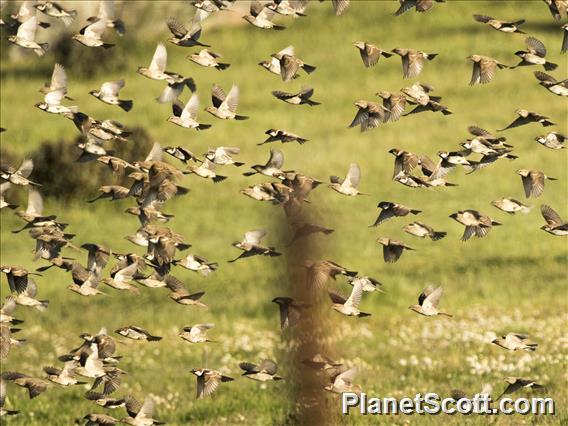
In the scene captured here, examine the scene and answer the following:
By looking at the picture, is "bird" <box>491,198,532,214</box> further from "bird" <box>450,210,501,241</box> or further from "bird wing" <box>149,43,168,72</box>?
"bird wing" <box>149,43,168,72</box>

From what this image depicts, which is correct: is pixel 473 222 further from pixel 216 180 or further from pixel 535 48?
pixel 216 180

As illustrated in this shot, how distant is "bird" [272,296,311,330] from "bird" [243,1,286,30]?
3689 millimetres

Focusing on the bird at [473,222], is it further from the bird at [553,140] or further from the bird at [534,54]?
the bird at [534,54]

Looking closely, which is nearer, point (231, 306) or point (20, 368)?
point (20, 368)

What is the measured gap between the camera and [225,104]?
54.1ft

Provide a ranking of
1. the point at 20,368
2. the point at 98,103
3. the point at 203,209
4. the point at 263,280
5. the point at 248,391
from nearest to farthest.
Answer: the point at 248,391, the point at 20,368, the point at 263,280, the point at 203,209, the point at 98,103

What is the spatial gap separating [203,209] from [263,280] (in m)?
8.04

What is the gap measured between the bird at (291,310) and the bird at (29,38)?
4707 mm

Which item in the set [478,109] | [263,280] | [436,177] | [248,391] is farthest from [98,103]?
[436,177]

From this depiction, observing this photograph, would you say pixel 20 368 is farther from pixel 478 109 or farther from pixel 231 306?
pixel 478 109

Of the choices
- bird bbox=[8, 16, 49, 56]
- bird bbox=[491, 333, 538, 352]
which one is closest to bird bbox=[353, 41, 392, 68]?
bird bbox=[491, 333, 538, 352]

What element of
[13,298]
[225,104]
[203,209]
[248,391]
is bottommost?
[203,209]

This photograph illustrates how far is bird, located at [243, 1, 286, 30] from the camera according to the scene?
53.1ft

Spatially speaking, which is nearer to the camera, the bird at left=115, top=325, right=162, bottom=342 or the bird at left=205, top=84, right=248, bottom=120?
the bird at left=115, top=325, right=162, bottom=342
